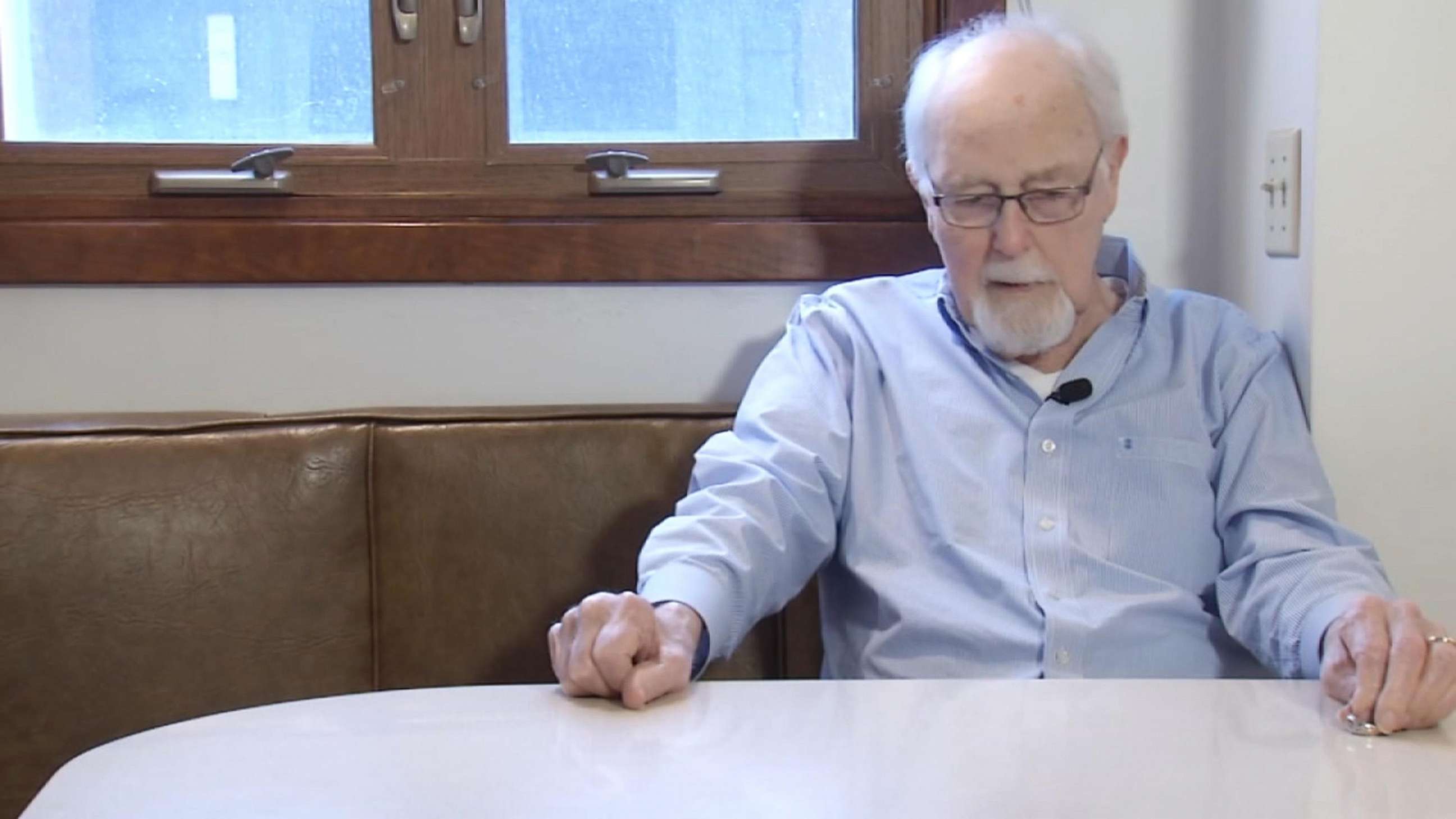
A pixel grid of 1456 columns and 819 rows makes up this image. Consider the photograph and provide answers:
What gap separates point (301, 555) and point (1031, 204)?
0.83m

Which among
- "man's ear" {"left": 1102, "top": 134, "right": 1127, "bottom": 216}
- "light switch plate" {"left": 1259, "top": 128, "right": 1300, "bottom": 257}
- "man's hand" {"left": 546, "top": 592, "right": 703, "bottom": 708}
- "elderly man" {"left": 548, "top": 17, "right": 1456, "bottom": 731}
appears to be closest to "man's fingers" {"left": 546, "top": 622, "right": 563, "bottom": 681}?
"man's hand" {"left": 546, "top": 592, "right": 703, "bottom": 708}

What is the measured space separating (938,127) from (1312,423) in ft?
1.56

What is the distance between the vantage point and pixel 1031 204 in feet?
5.25

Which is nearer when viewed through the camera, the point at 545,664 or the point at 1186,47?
the point at 545,664

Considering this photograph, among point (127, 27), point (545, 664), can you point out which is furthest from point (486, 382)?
point (127, 27)

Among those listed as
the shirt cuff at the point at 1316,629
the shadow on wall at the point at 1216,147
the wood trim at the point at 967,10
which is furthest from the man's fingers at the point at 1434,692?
the wood trim at the point at 967,10

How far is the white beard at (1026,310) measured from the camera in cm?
160

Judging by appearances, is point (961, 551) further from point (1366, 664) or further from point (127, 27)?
point (127, 27)

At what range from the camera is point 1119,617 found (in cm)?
151

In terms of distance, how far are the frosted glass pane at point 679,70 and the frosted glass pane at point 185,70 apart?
0.69 ft

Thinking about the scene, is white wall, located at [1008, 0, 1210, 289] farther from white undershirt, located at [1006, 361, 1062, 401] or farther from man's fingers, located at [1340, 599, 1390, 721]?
man's fingers, located at [1340, 599, 1390, 721]

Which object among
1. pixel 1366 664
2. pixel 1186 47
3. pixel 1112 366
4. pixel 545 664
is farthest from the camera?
pixel 1186 47

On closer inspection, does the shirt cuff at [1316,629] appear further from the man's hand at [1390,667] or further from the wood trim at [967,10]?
the wood trim at [967,10]

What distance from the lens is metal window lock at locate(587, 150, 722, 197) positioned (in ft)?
6.42
